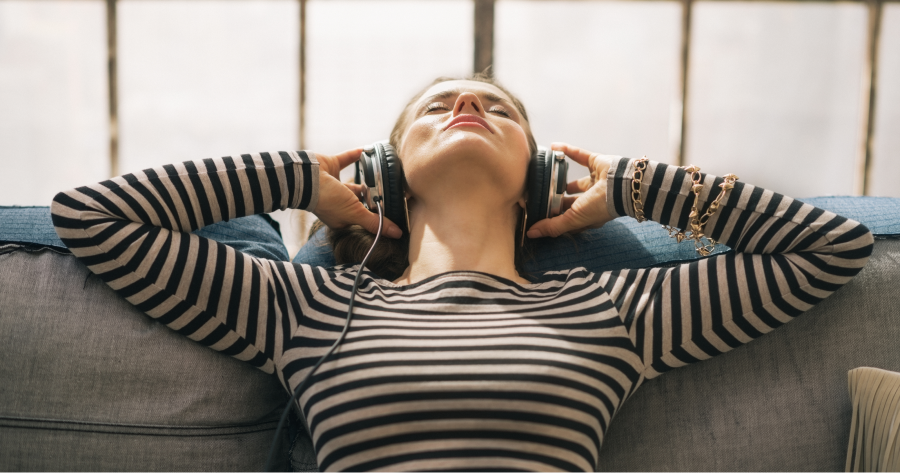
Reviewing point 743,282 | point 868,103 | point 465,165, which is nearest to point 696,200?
point 743,282

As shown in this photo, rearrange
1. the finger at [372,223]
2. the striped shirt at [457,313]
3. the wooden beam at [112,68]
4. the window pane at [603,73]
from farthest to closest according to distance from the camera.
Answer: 1. the window pane at [603,73]
2. the wooden beam at [112,68]
3. the finger at [372,223]
4. the striped shirt at [457,313]

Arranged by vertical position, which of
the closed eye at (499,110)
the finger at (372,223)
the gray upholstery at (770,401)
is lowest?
the gray upholstery at (770,401)

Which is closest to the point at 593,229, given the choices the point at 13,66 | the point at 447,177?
the point at 447,177

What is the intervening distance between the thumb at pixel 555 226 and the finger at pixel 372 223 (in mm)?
282

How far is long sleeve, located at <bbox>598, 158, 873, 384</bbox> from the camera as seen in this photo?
2.81 feet

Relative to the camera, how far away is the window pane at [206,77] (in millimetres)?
2490

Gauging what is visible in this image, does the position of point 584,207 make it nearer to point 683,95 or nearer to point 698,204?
point 698,204

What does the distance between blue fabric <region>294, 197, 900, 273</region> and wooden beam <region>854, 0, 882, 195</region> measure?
2044mm

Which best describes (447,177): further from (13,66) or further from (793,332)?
(13,66)

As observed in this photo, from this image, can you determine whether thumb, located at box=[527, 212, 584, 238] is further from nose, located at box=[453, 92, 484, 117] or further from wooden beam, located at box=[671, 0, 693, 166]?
wooden beam, located at box=[671, 0, 693, 166]

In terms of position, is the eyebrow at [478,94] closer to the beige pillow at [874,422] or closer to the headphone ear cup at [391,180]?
the headphone ear cup at [391,180]

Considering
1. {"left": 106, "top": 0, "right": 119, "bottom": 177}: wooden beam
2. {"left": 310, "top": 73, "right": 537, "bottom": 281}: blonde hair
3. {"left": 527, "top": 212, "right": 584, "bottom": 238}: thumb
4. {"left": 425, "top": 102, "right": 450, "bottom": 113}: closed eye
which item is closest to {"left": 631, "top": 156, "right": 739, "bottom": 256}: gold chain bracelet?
{"left": 527, "top": 212, "right": 584, "bottom": 238}: thumb

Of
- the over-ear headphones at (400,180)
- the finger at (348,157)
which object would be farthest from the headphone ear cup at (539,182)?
the finger at (348,157)

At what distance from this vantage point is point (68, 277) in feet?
2.96
